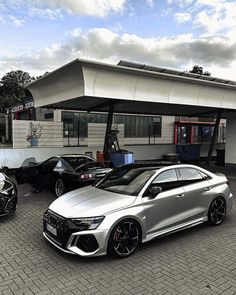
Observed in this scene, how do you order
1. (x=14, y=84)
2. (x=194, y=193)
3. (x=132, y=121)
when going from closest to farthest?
1. (x=194, y=193)
2. (x=132, y=121)
3. (x=14, y=84)

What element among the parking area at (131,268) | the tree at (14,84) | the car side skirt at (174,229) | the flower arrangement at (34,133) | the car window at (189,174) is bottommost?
the parking area at (131,268)

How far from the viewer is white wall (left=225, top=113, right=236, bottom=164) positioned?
1631 cm

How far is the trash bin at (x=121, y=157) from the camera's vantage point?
38.9ft

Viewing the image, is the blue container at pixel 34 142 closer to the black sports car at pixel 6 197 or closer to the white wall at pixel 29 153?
the white wall at pixel 29 153

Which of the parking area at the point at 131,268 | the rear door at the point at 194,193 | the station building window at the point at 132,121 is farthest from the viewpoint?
the station building window at the point at 132,121

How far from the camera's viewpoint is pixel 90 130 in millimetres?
16547

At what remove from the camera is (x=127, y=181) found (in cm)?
547

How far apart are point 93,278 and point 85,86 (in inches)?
243

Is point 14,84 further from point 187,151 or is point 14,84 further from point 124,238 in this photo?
point 124,238

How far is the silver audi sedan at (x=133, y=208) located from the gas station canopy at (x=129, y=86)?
401 cm

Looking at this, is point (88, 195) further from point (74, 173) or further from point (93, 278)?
point (74, 173)

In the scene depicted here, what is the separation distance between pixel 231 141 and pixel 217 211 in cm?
1122

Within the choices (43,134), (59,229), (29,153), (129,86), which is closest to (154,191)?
(59,229)

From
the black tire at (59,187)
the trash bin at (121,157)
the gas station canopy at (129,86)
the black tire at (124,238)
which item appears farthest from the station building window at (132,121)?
the black tire at (124,238)
